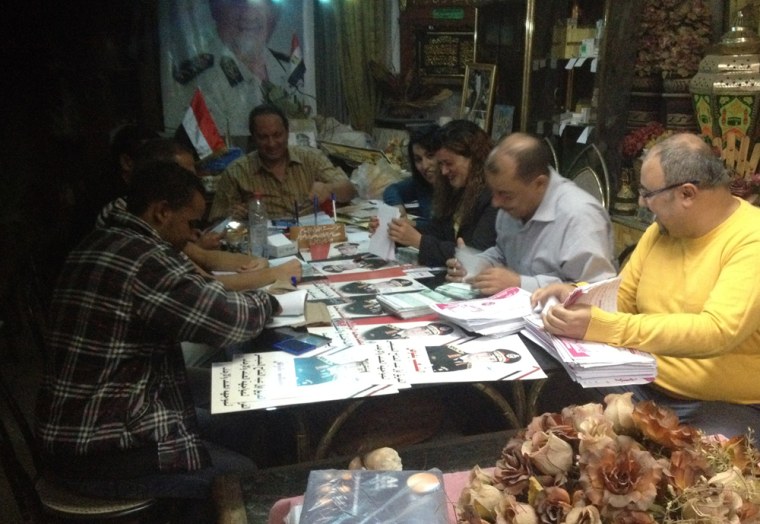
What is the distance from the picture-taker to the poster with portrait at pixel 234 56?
4.54m

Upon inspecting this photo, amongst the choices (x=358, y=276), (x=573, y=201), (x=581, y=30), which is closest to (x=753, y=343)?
(x=573, y=201)

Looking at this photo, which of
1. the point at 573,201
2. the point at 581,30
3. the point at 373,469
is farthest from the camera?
the point at 581,30

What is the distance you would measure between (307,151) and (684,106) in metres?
1.94

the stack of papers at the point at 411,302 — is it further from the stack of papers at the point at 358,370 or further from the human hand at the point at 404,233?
the human hand at the point at 404,233

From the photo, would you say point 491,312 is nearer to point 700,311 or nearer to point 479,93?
point 700,311

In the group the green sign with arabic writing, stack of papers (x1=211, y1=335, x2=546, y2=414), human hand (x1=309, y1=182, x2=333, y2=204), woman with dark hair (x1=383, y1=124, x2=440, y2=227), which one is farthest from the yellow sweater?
the green sign with arabic writing

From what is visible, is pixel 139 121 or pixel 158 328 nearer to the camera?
pixel 158 328

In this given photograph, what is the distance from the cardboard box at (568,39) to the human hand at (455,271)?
1.89 meters

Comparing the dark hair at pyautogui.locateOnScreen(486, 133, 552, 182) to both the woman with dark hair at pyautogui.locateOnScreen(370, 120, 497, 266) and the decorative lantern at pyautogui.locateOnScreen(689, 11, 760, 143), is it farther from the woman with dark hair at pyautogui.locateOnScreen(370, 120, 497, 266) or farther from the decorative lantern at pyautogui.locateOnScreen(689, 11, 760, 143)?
the decorative lantern at pyautogui.locateOnScreen(689, 11, 760, 143)

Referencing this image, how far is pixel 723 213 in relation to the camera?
155 cm

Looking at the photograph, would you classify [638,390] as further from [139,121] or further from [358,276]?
[139,121]

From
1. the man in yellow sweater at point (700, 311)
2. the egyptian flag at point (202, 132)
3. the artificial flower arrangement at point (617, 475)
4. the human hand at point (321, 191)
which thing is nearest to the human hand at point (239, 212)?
the human hand at point (321, 191)

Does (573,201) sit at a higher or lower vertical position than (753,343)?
higher

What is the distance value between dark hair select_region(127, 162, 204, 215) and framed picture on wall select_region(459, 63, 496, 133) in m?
2.77
